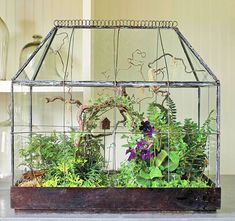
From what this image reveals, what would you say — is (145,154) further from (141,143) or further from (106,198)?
(106,198)

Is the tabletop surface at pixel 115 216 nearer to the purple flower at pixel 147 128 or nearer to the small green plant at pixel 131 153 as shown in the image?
the small green plant at pixel 131 153

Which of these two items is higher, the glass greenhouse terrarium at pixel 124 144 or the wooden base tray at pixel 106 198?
the glass greenhouse terrarium at pixel 124 144

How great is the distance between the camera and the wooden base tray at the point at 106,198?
1.04 meters

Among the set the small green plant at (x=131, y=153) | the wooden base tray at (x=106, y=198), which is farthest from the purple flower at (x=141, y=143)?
the wooden base tray at (x=106, y=198)

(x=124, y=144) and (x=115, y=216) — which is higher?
(x=124, y=144)

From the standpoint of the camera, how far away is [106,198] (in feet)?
3.42

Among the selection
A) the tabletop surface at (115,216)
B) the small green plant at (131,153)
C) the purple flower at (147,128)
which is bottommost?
the tabletop surface at (115,216)

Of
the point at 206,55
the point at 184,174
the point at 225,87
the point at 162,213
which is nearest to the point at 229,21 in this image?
the point at 206,55

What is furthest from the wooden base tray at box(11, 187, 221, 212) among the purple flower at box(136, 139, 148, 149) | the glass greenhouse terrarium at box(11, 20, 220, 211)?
the purple flower at box(136, 139, 148, 149)

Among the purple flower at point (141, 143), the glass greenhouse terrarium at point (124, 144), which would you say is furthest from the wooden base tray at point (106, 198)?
the purple flower at point (141, 143)

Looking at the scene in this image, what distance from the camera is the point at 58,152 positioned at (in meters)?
1.12

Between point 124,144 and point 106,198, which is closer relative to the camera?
point 106,198

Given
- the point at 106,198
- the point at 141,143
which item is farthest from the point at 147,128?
the point at 106,198

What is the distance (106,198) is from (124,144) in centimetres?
18
